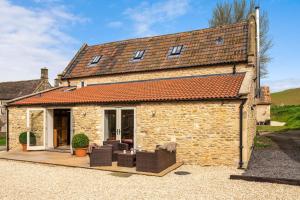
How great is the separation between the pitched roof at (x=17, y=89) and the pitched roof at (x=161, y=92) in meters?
19.3

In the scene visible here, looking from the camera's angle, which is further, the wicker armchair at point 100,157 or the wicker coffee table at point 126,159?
the wicker armchair at point 100,157

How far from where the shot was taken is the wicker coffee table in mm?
10156

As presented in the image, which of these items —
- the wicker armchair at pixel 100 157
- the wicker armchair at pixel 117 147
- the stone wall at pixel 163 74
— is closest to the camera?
the wicker armchair at pixel 100 157

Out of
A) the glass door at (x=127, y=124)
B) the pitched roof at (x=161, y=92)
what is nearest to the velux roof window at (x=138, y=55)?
the pitched roof at (x=161, y=92)

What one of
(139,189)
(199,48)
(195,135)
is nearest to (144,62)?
(199,48)

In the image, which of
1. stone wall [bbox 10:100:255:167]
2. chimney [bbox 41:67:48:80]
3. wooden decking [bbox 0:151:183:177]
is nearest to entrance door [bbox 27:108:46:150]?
wooden decking [bbox 0:151:183:177]

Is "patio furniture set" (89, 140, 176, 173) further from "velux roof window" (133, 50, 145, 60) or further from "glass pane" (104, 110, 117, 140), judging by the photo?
"velux roof window" (133, 50, 145, 60)

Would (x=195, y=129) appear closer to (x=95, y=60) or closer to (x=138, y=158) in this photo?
(x=138, y=158)

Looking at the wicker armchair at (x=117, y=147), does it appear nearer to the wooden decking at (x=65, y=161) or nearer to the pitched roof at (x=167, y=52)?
the wooden decking at (x=65, y=161)

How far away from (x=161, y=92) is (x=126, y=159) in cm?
400

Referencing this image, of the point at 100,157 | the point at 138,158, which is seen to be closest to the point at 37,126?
the point at 100,157

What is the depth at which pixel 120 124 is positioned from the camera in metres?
12.7

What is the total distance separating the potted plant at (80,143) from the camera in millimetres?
12445

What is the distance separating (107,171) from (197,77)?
26.3ft
